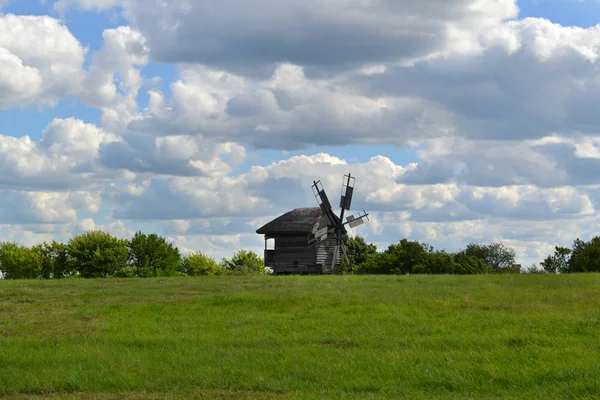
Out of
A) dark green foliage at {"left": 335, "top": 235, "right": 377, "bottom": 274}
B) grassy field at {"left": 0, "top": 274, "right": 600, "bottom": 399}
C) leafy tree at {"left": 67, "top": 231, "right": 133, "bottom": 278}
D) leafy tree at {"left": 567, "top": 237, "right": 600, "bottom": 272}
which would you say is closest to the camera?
grassy field at {"left": 0, "top": 274, "right": 600, "bottom": 399}

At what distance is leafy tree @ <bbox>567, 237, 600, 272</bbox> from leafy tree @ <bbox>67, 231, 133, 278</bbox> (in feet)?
121

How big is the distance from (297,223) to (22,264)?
25267 mm

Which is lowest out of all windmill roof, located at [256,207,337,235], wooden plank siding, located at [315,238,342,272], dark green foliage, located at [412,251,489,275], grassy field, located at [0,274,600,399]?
grassy field, located at [0,274,600,399]

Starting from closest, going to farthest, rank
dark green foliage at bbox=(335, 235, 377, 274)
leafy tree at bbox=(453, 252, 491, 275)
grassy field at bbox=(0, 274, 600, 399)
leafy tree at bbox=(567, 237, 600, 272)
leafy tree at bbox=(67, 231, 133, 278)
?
grassy field at bbox=(0, 274, 600, 399), leafy tree at bbox=(567, 237, 600, 272), leafy tree at bbox=(453, 252, 491, 275), leafy tree at bbox=(67, 231, 133, 278), dark green foliage at bbox=(335, 235, 377, 274)

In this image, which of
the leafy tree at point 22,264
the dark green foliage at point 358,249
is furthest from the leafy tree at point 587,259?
the leafy tree at point 22,264

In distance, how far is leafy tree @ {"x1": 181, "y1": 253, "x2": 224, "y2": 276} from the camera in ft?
262

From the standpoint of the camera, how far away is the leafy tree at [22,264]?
6681 cm

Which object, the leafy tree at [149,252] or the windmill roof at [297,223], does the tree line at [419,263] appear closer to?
the windmill roof at [297,223]

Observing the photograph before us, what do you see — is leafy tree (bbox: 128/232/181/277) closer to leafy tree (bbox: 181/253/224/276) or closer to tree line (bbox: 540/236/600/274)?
leafy tree (bbox: 181/253/224/276)

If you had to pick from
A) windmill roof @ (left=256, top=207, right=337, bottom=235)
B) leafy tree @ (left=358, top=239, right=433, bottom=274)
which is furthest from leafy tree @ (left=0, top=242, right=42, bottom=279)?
leafy tree @ (left=358, top=239, right=433, bottom=274)

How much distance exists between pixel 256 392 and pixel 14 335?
10.5 metres

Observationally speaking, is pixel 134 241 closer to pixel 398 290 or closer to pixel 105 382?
pixel 398 290

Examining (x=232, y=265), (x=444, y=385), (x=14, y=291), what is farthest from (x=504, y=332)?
(x=232, y=265)

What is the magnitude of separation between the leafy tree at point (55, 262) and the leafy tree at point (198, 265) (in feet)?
50.8
